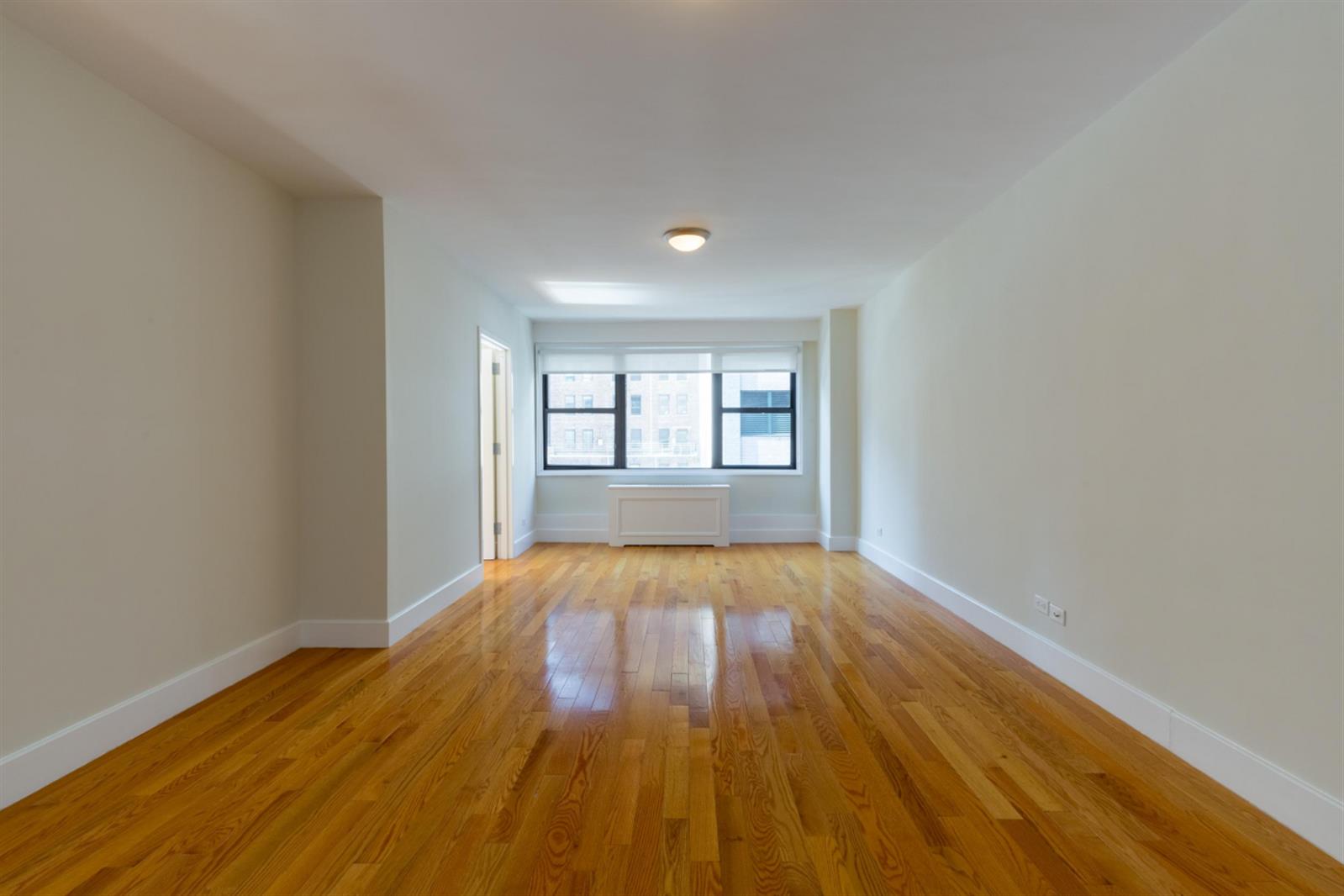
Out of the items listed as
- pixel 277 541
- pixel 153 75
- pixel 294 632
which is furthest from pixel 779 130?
pixel 294 632

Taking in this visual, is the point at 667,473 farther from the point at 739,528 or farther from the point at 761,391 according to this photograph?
the point at 761,391

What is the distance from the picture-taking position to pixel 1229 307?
84.7 inches

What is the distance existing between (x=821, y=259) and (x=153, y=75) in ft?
12.6

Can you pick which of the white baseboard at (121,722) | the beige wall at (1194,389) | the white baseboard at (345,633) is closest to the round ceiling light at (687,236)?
the beige wall at (1194,389)

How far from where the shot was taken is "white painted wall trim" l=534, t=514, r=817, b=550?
25.0 feet

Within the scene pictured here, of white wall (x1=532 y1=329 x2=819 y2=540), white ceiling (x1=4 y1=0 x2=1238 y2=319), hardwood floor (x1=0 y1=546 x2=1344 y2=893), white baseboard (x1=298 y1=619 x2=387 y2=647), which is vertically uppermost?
white ceiling (x1=4 y1=0 x2=1238 y2=319)

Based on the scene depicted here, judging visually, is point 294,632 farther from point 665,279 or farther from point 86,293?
point 665,279

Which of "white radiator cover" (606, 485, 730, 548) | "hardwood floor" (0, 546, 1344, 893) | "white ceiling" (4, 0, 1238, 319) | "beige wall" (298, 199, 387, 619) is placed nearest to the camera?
"hardwood floor" (0, 546, 1344, 893)

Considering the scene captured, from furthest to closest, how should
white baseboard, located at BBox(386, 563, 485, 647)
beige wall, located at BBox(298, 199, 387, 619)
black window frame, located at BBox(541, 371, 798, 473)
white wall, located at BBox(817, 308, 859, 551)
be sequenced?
black window frame, located at BBox(541, 371, 798, 473) < white wall, located at BBox(817, 308, 859, 551) < white baseboard, located at BBox(386, 563, 485, 647) < beige wall, located at BBox(298, 199, 387, 619)

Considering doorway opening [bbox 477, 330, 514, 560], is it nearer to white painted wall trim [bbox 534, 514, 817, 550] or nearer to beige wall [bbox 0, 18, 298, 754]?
white painted wall trim [bbox 534, 514, 817, 550]

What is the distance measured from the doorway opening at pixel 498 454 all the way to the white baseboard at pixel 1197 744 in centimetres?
436

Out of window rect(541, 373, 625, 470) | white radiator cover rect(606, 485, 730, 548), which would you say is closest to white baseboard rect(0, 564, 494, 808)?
white radiator cover rect(606, 485, 730, 548)

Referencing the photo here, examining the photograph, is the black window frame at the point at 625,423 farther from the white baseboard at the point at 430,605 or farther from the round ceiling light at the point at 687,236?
the round ceiling light at the point at 687,236

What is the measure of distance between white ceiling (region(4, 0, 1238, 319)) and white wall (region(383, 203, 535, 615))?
42cm
